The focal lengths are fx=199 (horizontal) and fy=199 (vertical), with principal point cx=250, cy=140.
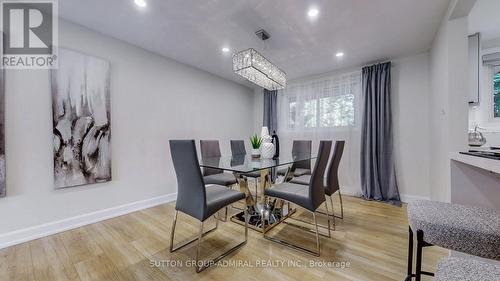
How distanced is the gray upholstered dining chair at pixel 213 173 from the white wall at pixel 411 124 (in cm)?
270

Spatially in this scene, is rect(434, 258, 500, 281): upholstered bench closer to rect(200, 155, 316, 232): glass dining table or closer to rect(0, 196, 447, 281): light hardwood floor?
rect(0, 196, 447, 281): light hardwood floor

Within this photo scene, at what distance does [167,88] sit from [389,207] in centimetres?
380

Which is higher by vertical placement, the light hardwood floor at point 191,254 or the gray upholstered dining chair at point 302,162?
the gray upholstered dining chair at point 302,162

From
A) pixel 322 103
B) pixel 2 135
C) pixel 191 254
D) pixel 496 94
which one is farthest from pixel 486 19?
pixel 2 135

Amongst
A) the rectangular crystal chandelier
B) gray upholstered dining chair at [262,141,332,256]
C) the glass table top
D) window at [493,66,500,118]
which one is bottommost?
gray upholstered dining chair at [262,141,332,256]

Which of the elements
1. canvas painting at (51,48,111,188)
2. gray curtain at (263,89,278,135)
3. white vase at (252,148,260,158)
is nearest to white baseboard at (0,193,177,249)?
canvas painting at (51,48,111,188)

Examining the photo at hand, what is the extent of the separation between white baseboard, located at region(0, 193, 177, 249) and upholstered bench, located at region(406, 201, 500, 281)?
3.00m

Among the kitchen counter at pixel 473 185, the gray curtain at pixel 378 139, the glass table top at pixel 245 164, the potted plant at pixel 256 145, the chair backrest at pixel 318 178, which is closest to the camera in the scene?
the kitchen counter at pixel 473 185

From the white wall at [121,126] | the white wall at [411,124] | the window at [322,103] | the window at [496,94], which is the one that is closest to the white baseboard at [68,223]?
the white wall at [121,126]

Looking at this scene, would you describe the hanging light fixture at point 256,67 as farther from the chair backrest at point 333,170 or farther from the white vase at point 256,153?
the chair backrest at point 333,170

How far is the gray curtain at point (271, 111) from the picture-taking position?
4.45 m

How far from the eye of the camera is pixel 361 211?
2.73m

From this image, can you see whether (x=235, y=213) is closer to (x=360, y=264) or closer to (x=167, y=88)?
(x=360, y=264)

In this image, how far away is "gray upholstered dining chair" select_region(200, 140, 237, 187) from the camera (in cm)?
259
